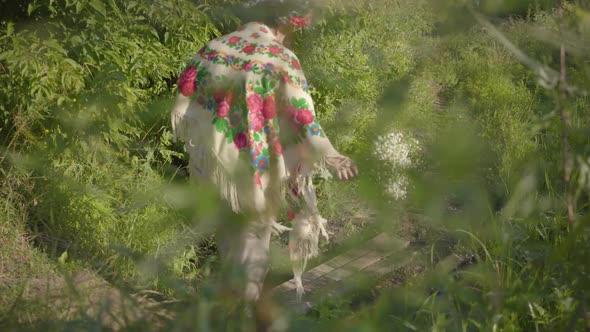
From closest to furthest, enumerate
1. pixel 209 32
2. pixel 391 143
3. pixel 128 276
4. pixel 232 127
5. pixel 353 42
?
pixel 391 143, pixel 232 127, pixel 128 276, pixel 209 32, pixel 353 42

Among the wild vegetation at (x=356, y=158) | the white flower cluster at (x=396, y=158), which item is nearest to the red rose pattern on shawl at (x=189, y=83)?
the wild vegetation at (x=356, y=158)

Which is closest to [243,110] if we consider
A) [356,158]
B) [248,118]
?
[248,118]

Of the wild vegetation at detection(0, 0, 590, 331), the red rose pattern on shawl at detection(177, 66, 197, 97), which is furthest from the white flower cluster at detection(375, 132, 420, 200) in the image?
the red rose pattern on shawl at detection(177, 66, 197, 97)

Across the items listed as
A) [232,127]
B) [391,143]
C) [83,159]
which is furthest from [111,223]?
[391,143]

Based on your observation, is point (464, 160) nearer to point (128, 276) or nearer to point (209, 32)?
point (128, 276)

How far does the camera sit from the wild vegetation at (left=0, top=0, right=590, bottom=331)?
2.64 feet

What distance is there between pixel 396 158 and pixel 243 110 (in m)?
1.76

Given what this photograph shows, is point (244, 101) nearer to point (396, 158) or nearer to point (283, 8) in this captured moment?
point (283, 8)

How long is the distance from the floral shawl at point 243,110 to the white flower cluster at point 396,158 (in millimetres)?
1231

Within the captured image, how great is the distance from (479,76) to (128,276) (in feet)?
7.17

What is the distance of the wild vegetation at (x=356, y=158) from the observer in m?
0.81

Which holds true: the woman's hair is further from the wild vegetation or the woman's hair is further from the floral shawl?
the floral shawl

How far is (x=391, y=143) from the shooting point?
2.77 ft

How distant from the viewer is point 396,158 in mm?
778
